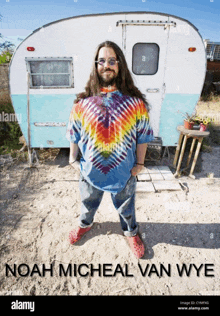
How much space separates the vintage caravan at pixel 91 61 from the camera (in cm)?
387

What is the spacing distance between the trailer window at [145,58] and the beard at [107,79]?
8.44ft

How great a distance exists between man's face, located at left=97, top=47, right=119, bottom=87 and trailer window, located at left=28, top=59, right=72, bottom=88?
8.52 feet

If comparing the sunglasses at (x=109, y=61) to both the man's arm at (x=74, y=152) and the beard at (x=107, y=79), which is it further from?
the man's arm at (x=74, y=152)

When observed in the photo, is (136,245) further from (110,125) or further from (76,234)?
(110,125)

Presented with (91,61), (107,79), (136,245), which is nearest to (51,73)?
(91,61)

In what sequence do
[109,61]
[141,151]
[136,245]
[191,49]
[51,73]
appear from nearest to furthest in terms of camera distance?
[109,61], [141,151], [136,245], [191,49], [51,73]

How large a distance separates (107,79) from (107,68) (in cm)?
9

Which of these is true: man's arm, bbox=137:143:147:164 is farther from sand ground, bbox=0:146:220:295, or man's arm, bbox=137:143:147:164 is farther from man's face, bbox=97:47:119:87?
sand ground, bbox=0:146:220:295

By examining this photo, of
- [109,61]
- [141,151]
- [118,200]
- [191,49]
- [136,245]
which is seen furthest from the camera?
[191,49]

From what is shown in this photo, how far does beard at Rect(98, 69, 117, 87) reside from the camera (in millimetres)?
1825

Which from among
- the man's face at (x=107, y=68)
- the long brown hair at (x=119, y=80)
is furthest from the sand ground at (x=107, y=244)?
the man's face at (x=107, y=68)

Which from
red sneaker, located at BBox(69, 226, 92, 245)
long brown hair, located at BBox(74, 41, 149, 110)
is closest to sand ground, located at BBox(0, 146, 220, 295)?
red sneaker, located at BBox(69, 226, 92, 245)

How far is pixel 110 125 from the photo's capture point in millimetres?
1820
